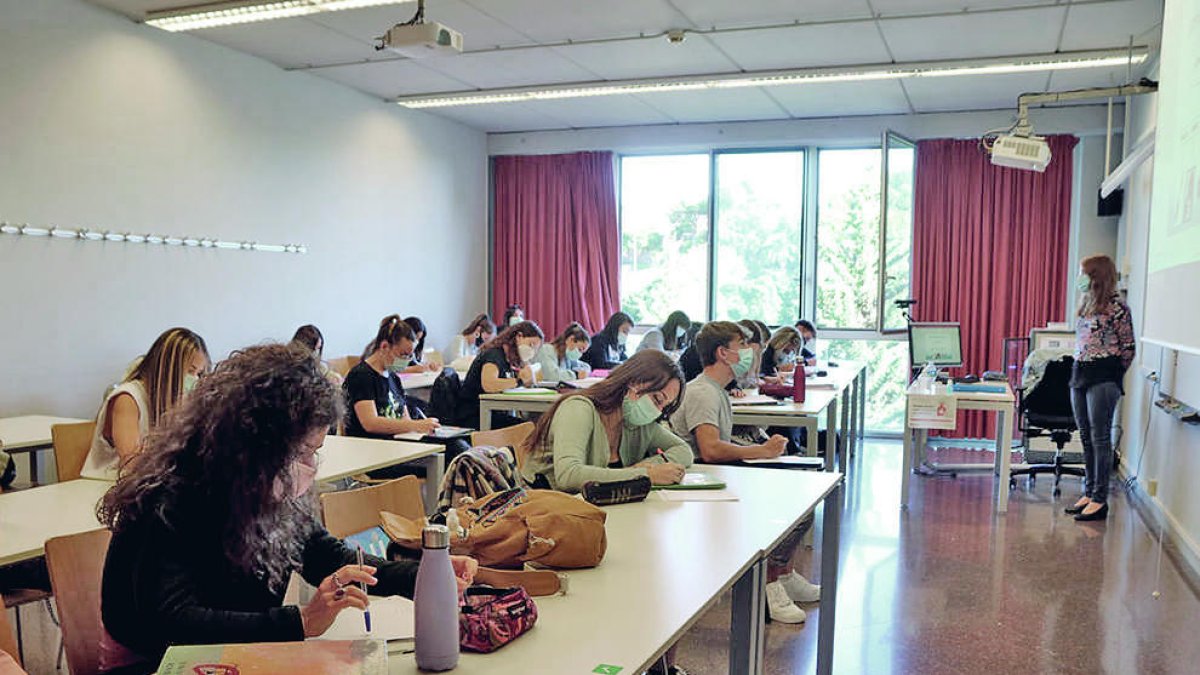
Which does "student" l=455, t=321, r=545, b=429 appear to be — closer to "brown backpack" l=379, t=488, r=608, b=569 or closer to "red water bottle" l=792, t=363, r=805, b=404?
"red water bottle" l=792, t=363, r=805, b=404

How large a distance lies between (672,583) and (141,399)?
6.67 ft

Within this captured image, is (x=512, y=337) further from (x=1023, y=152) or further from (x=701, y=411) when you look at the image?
(x=1023, y=152)

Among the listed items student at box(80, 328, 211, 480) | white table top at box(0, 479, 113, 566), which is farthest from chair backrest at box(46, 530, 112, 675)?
student at box(80, 328, 211, 480)

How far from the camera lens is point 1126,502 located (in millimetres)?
5930

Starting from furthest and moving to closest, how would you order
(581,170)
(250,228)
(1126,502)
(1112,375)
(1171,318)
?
(581,170), (250,228), (1126,502), (1112,375), (1171,318)

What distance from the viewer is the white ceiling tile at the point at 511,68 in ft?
21.1

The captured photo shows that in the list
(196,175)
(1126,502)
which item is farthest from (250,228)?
(1126,502)

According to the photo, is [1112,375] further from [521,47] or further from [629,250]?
[629,250]

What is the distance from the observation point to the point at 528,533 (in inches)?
79.3

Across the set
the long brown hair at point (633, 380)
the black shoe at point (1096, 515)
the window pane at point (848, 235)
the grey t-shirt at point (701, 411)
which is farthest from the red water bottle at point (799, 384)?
the window pane at point (848, 235)

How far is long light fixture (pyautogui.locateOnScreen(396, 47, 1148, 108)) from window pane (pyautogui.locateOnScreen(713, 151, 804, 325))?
73.8 inches

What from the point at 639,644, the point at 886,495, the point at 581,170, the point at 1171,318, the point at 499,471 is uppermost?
the point at 581,170

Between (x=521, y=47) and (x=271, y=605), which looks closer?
(x=271, y=605)

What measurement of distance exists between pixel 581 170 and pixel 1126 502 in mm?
5750
